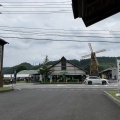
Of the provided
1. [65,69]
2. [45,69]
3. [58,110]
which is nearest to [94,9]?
[58,110]

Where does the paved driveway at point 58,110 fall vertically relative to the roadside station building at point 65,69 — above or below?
below

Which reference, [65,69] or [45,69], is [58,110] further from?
[65,69]

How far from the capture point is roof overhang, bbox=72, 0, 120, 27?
29.5ft

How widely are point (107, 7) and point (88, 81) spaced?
156ft

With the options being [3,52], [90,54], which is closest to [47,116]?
[3,52]

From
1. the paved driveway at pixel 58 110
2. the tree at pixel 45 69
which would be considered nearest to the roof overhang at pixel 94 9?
the paved driveway at pixel 58 110

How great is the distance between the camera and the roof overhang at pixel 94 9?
8.99 m

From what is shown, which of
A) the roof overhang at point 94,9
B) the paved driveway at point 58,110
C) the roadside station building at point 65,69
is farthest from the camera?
the roadside station building at point 65,69

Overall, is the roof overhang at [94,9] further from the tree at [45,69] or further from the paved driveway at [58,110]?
the tree at [45,69]

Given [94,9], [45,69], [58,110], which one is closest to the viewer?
[94,9]

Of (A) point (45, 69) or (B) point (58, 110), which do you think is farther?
(A) point (45, 69)

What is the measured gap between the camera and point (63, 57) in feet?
287

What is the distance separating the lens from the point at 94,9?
1077 centimetres

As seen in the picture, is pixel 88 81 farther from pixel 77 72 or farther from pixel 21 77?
pixel 21 77
